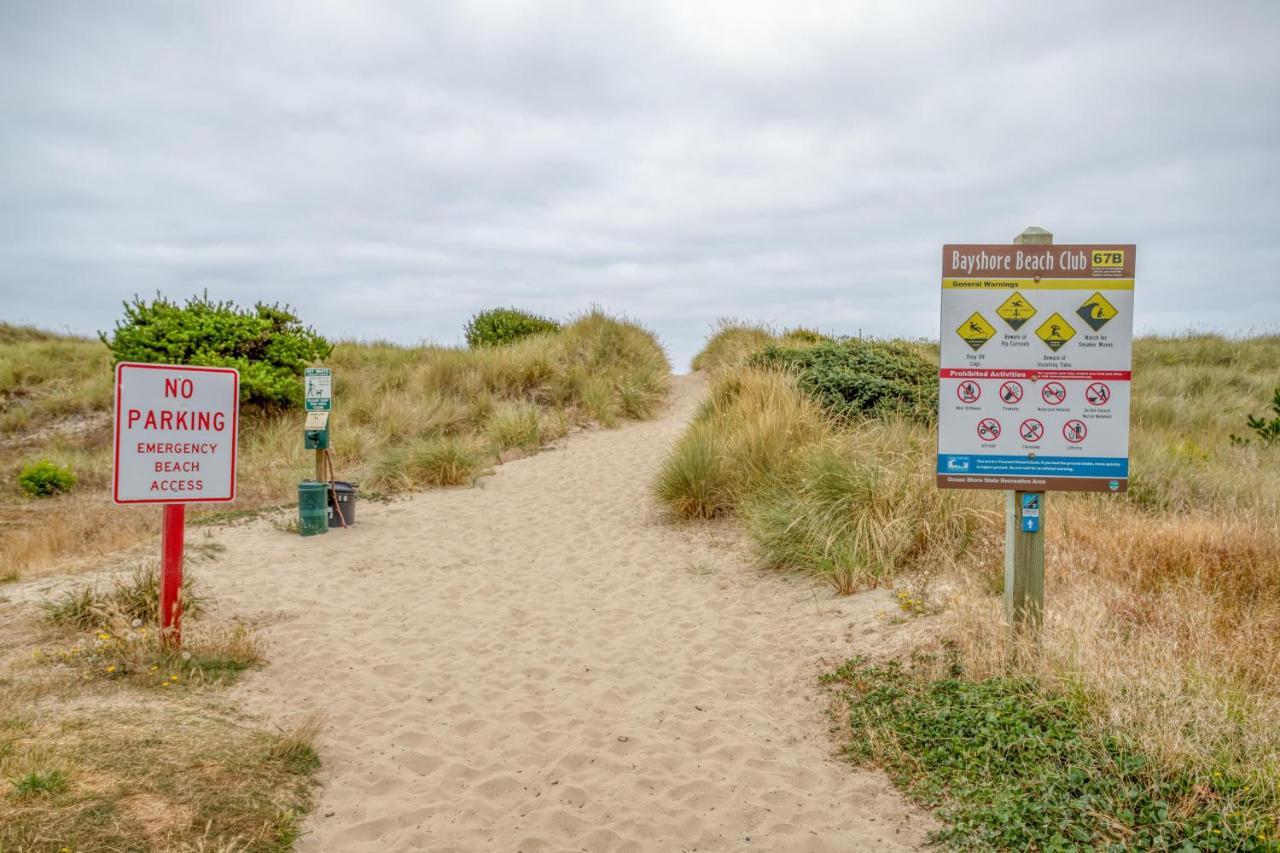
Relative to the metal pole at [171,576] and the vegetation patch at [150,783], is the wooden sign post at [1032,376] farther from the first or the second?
the metal pole at [171,576]

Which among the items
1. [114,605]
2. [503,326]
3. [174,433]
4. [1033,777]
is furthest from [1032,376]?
[503,326]

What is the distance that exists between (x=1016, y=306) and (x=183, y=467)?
5.44 m

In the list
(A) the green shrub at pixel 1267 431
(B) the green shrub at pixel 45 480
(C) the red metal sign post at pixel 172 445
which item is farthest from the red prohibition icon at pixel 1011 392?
(B) the green shrub at pixel 45 480

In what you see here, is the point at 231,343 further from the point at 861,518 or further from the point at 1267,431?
the point at 1267,431

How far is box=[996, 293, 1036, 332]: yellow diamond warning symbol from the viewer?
4.91 metres

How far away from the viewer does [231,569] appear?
26.4ft

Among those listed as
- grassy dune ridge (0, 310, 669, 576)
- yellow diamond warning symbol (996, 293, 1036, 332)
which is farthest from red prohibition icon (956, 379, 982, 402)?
grassy dune ridge (0, 310, 669, 576)

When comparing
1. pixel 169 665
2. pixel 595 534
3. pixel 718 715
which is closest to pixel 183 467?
pixel 169 665

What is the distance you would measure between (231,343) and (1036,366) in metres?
14.4

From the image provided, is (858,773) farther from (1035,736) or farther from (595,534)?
(595,534)

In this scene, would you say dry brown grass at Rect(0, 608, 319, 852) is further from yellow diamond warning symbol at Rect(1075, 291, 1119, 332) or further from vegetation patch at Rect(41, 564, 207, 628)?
yellow diamond warning symbol at Rect(1075, 291, 1119, 332)

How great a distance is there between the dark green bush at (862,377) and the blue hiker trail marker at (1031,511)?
237 inches

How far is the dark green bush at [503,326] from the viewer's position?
23.3m

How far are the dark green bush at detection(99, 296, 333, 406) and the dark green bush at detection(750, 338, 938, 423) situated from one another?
891 cm
